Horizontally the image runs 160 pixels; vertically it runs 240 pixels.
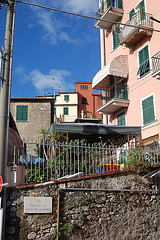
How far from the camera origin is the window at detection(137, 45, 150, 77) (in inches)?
668

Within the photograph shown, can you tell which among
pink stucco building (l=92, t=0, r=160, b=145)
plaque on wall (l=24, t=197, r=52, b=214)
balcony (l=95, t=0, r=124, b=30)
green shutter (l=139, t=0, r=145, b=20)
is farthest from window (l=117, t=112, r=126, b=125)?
plaque on wall (l=24, t=197, r=52, b=214)

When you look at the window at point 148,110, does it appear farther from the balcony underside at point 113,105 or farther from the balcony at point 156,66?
the balcony underside at point 113,105

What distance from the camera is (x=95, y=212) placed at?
8.74 meters

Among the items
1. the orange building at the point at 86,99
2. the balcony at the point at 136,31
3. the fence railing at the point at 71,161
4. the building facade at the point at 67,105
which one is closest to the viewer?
the fence railing at the point at 71,161

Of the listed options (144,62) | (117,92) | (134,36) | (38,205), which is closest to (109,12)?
(134,36)

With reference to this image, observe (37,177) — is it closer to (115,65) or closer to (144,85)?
(144,85)

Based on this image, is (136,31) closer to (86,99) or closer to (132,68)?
(132,68)

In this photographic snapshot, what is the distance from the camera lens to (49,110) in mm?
26156

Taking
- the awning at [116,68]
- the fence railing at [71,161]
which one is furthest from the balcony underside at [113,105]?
the fence railing at [71,161]

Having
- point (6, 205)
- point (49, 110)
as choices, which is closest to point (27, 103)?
point (49, 110)

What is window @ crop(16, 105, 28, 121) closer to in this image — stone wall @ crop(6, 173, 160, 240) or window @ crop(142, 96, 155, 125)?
window @ crop(142, 96, 155, 125)

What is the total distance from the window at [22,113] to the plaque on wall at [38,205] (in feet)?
62.8

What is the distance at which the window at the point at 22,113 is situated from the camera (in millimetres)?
26641

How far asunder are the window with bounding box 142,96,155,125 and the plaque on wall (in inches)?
375
